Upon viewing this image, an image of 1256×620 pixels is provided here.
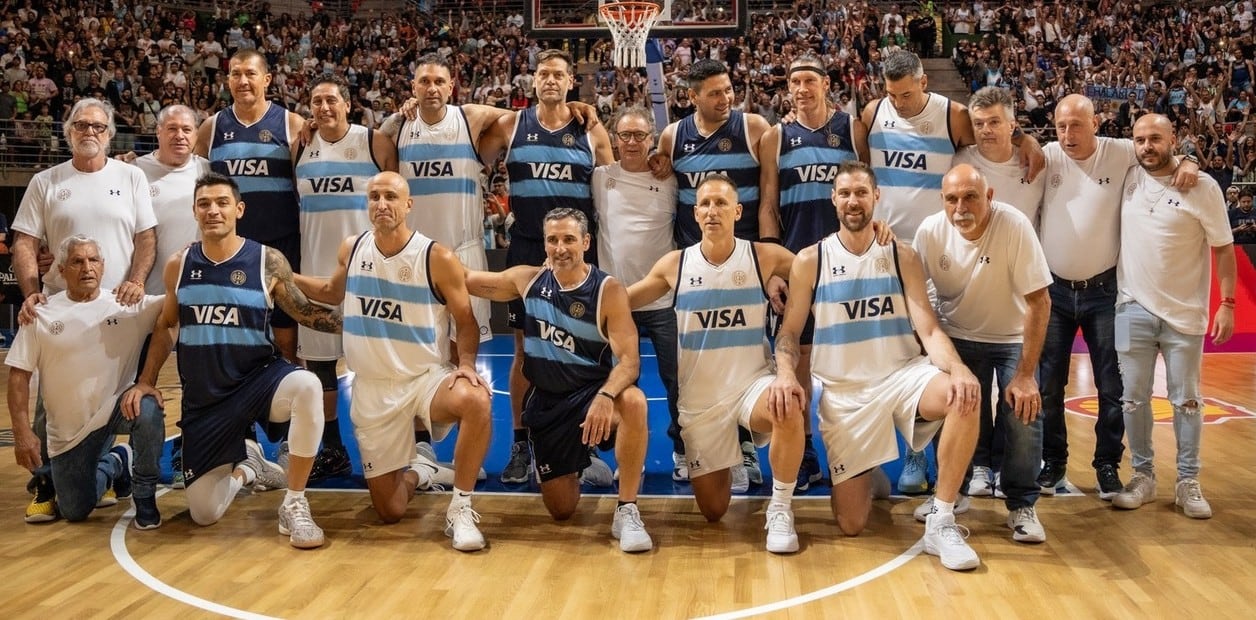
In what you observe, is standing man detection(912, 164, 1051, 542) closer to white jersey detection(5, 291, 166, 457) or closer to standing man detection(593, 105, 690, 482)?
standing man detection(593, 105, 690, 482)

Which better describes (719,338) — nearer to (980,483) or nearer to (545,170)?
(545,170)

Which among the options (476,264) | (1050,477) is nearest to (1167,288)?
(1050,477)

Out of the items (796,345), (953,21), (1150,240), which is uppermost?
(953,21)

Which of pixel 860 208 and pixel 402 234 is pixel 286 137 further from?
pixel 860 208

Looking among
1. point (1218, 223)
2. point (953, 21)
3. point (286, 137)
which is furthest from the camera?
point (953, 21)

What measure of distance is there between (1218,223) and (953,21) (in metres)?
15.6

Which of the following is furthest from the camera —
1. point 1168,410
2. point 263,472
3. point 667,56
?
point 667,56

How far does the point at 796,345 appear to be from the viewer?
469 centimetres

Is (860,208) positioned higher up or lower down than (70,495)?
higher up

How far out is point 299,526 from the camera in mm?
4457

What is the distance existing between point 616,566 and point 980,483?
2055 mm

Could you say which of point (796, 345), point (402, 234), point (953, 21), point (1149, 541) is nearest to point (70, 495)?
point (402, 234)

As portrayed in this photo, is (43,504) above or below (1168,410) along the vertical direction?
above

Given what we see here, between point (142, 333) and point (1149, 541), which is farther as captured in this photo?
point (142, 333)
